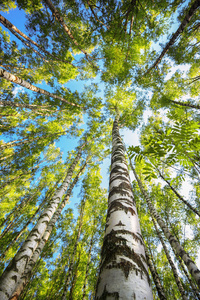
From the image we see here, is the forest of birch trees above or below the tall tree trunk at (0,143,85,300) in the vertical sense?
above

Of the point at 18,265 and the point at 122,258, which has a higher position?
the point at 18,265

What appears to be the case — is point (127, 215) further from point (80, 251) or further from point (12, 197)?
point (12, 197)

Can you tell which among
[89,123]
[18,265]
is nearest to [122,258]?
[18,265]

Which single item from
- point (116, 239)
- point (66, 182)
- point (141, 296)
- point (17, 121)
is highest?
point (17, 121)

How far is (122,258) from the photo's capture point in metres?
0.92

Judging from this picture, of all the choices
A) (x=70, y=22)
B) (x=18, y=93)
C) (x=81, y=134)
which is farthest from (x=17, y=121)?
(x=70, y=22)

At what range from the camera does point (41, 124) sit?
37.0ft

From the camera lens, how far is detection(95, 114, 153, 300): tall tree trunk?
0.74m

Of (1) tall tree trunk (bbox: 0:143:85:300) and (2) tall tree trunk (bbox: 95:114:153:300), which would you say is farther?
(1) tall tree trunk (bbox: 0:143:85:300)

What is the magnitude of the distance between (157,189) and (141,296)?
10224 millimetres

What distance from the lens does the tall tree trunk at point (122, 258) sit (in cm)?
74

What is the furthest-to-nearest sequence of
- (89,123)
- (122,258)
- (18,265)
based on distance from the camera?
1. (89,123)
2. (18,265)
3. (122,258)

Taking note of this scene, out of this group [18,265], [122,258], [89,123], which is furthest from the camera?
[89,123]

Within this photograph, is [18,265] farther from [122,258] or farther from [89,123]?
[89,123]
